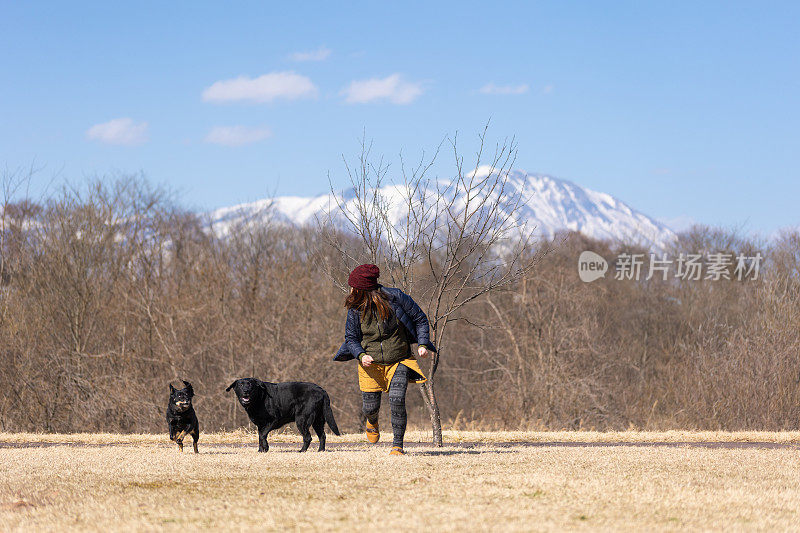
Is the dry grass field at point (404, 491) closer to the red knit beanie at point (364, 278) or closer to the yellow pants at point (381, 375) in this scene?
the yellow pants at point (381, 375)

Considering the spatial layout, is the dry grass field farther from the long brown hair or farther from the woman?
the long brown hair

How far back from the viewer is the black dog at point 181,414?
10867mm

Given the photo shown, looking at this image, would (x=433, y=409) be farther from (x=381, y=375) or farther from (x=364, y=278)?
(x=364, y=278)

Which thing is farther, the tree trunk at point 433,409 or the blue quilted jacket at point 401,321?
the tree trunk at point 433,409

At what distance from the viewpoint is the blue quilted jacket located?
32.2 ft

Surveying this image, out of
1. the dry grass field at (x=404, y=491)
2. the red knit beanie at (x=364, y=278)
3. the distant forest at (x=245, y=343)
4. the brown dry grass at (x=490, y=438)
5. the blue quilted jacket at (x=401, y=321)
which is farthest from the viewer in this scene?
the distant forest at (x=245, y=343)

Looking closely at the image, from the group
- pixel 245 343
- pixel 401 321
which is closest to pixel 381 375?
pixel 401 321

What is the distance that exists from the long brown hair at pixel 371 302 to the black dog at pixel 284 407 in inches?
69.3

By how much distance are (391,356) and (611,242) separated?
182 feet

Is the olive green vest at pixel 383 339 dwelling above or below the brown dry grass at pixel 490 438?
above

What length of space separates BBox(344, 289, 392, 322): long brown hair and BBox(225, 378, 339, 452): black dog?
1.76 meters

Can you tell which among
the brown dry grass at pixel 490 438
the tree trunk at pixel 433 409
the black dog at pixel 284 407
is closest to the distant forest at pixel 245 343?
the brown dry grass at pixel 490 438

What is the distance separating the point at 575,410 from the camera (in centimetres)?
2789

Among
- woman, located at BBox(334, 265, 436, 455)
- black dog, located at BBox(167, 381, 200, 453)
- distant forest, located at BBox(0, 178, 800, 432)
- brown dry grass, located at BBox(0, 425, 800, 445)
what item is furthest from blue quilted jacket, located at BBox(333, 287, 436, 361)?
distant forest, located at BBox(0, 178, 800, 432)
